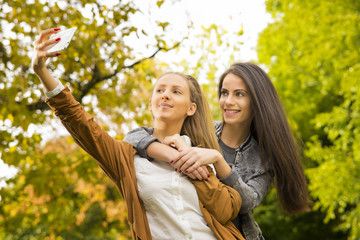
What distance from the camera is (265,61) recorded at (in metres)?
14.1

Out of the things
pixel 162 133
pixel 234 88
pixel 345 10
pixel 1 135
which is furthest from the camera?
pixel 345 10

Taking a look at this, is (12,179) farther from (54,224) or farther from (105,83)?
(105,83)

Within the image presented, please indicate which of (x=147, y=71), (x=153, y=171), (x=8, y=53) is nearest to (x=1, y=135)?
(x=8, y=53)

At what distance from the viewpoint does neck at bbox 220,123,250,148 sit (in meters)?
3.17


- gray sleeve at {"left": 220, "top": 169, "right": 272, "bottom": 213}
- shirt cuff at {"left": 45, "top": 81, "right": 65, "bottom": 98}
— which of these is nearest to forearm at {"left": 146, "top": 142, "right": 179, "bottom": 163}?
gray sleeve at {"left": 220, "top": 169, "right": 272, "bottom": 213}

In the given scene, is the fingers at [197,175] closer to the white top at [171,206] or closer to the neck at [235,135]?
the white top at [171,206]

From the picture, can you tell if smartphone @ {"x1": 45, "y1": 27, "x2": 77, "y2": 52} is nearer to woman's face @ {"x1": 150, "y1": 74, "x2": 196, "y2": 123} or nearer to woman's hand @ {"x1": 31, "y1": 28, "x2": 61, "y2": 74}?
woman's hand @ {"x1": 31, "y1": 28, "x2": 61, "y2": 74}

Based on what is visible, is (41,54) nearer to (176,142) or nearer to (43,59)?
(43,59)

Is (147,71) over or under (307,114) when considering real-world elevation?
over

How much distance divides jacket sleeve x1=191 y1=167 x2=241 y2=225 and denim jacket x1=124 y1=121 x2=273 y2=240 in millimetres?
180

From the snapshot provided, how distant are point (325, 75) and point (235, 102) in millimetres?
9556

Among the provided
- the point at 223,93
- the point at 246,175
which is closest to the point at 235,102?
the point at 223,93

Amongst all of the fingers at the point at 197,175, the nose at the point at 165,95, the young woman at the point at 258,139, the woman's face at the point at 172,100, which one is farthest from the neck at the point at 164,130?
the young woman at the point at 258,139

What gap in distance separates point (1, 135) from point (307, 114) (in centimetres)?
1205
